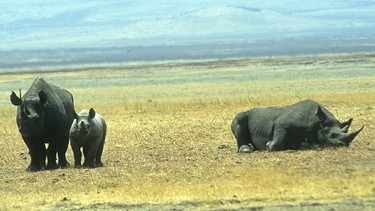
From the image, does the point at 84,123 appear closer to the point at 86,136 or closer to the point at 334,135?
the point at 86,136

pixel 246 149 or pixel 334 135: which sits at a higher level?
pixel 334 135

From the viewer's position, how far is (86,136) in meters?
19.8

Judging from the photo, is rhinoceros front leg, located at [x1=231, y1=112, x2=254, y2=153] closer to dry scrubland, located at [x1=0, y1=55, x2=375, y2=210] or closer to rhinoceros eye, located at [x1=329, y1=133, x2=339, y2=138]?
dry scrubland, located at [x1=0, y1=55, x2=375, y2=210]

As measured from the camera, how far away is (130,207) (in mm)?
14625

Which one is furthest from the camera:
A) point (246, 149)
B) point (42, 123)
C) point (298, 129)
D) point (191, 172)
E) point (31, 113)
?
point (246, 149)

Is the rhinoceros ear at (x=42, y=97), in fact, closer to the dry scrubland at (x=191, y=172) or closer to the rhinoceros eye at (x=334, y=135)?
the dry scrubland at (x=191, y=172)

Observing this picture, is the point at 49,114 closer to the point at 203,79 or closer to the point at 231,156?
the point at 231,156

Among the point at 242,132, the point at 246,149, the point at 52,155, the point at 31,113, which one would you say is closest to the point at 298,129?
the point at 246,149

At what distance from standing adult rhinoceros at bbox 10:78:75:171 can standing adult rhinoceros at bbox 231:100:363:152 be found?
3.98 meters

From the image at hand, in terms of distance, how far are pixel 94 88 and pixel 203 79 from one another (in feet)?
26.5

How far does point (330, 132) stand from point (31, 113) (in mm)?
6225

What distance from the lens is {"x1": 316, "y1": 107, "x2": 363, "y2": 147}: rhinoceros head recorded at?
19.8 m

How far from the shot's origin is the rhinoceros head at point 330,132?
19781 millimetres

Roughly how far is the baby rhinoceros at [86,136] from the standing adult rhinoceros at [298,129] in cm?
329
